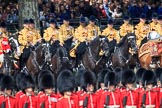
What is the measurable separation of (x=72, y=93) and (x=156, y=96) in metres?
2.28

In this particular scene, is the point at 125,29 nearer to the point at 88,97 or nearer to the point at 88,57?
the point at 88,57

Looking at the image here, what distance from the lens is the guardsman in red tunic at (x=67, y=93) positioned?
2066cm

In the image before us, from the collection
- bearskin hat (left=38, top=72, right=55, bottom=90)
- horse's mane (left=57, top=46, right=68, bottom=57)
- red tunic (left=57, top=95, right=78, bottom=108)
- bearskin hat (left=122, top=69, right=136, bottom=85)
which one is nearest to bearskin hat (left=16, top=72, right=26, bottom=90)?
bearskin hat (left=38, top=72, right=55, bottom=90)

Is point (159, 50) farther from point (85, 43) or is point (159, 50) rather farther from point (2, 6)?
point (2, 6)

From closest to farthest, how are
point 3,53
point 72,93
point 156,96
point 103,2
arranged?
point 72,93 → point 156,96 → point 3,53 → point 103,2

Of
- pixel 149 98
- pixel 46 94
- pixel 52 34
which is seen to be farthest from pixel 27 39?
pixel 46 94

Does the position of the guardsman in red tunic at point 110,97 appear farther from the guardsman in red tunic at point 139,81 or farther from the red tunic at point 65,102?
the red tunic at point 65,102

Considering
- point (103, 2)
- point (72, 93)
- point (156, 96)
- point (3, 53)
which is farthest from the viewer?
point (103, 2)

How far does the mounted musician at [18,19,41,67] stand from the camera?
3064 centimetres

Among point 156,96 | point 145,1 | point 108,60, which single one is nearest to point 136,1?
point 145,1

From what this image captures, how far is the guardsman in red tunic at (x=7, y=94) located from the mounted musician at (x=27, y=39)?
25.4ft

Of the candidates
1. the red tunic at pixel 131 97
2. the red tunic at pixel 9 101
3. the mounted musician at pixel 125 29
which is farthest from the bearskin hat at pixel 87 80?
the mounted musician at pixel 125 29

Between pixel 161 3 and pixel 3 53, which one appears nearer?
pixel 3 53

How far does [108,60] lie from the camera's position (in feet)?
99.8
